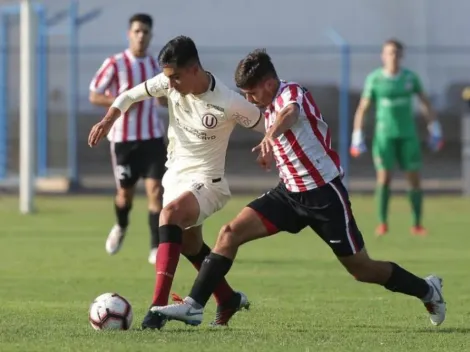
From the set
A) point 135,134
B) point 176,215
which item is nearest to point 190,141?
point 176,215

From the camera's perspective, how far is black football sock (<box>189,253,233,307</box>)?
25.5 ft

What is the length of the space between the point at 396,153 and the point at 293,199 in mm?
7684

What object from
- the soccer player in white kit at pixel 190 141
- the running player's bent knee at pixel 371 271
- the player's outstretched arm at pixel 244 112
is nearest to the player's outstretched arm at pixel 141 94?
the soccer player in white kit at pixel 190 141

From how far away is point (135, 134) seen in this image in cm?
1266

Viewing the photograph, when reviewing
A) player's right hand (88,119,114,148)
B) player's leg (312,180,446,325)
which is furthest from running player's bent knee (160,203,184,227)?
player's leg (312,180,446,325)

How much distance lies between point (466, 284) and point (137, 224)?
7.21 m

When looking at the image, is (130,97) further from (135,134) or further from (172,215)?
(135,134)

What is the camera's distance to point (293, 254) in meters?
13.3

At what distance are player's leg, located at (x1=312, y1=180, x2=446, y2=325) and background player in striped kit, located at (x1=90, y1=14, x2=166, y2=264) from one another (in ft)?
15.0

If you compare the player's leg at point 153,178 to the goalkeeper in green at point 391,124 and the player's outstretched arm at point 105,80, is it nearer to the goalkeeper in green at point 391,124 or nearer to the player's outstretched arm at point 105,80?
the player's outstretched arm at point 105,80

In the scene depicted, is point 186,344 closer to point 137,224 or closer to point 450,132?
point 137,224

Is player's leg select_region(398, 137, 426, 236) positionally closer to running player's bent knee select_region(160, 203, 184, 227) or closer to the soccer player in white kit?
the soccer player in white kit

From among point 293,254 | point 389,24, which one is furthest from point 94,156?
point 293,254

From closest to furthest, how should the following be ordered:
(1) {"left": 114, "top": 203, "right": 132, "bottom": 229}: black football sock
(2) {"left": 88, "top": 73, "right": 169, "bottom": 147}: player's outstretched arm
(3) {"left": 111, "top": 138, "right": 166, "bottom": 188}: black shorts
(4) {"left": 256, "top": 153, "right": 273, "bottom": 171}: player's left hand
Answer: (4) {"left": 256, "top": 153, "right": 273, "bottom": 171}: player's left hand, (2) {"left": 88, "top": 73, "right": 169, "bottom": 147}: player's outstretched arm, (3) {"left": 111, "top": 138, "right": 166, "bottom": 188}: black shorts, (1) {"left": 114, "top": 203, "right": 132, "bottom": 229}: black football sock
